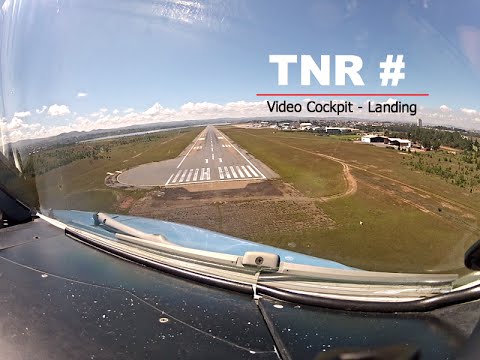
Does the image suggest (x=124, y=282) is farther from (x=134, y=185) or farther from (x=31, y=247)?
(x=31, y=247)

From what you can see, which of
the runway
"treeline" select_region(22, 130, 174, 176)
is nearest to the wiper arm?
the runway

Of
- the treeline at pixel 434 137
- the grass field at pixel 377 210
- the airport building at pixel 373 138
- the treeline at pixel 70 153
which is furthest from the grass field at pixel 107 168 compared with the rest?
the treeline at pixel 434 137

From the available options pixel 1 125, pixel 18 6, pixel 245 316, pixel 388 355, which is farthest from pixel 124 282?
pixel 18 6

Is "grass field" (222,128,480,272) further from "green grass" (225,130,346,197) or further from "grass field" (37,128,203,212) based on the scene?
"grass field" (37,128,203,212)

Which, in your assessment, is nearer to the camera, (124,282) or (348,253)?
(348,253)

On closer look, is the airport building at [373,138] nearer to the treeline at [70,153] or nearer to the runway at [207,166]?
the runway at [207,166]
